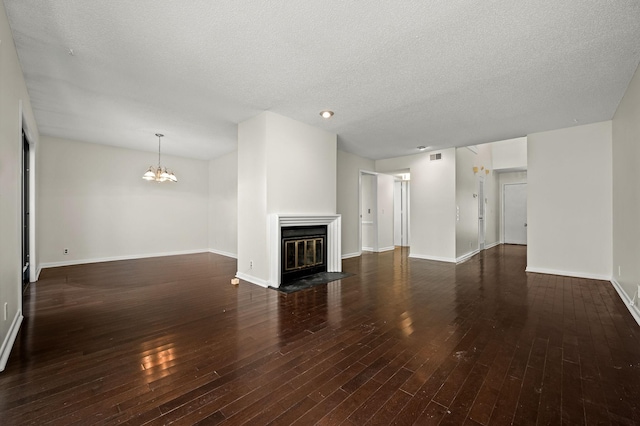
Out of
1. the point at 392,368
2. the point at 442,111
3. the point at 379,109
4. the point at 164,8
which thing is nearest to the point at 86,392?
the point at 392,368

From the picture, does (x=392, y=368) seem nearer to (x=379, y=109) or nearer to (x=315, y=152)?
(x=379, y=109)

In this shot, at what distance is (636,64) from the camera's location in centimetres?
281

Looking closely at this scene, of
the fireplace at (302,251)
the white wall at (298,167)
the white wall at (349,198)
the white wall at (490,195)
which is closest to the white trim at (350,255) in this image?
the white wall at (349,198)

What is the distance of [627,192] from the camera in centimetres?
338

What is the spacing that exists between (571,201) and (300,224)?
184 inches

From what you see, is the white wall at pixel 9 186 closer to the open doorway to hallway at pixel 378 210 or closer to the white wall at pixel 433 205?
the open doorway to hallway at pixel 378 210

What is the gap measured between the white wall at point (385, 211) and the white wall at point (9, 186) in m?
6.94

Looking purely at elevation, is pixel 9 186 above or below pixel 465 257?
above

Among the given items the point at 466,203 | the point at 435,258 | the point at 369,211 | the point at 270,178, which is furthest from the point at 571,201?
the point at 270,178

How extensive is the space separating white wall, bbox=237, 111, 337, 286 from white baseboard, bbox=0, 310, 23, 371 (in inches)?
101

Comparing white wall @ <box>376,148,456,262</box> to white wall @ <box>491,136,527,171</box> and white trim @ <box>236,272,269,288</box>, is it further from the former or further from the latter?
white trim @ <box>236,272,269,288</box>

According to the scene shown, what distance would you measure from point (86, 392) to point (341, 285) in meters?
3.10

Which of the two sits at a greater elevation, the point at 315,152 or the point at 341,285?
the point at 315,152

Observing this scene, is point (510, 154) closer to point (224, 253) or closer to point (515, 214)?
point (515, 214)
